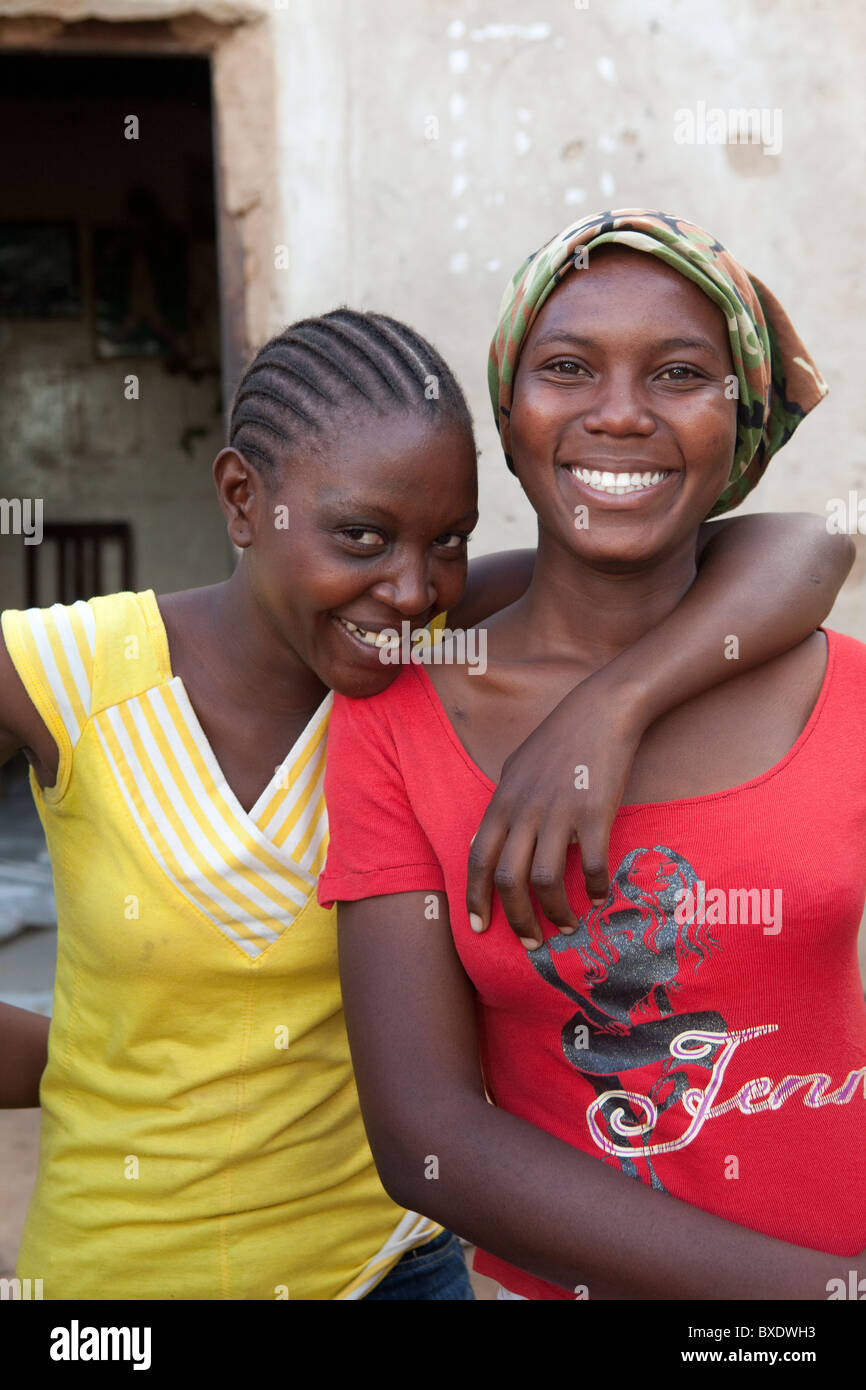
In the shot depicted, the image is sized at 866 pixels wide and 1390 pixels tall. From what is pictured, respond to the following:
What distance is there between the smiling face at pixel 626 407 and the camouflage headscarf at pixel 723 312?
0.02m

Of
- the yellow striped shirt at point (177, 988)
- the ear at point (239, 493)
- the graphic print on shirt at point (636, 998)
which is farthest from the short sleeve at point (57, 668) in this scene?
the graphic print on shirt at point (636, 998)

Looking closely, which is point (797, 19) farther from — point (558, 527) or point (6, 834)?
point (6, 834)

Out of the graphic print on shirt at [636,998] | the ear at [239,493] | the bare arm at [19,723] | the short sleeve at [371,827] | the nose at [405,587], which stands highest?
the ear at [239,493]

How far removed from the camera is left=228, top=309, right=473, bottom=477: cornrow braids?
5.15 ft

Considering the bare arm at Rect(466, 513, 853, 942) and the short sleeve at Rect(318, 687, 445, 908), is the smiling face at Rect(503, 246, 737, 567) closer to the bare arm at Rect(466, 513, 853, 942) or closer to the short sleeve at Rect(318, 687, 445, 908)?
the bare arm at Rect(466, 513, 853, 942)

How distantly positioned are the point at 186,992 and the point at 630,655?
0.68m

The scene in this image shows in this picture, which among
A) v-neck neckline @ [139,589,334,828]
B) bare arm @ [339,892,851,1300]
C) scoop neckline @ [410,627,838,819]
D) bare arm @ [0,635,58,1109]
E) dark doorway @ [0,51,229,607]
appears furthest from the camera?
dark doorway @ [0,51,229,607]

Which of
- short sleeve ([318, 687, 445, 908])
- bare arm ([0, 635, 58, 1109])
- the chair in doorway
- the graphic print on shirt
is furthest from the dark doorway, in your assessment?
the graphic print on shirt

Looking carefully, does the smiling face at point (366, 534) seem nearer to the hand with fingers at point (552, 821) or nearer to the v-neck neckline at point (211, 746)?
the v-neck neckline at point (211, 746)

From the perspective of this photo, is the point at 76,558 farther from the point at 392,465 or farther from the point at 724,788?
the point at 724,788

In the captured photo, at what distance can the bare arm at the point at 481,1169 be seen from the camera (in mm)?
1212

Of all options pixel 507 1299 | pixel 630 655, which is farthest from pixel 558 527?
pixel 507 1299

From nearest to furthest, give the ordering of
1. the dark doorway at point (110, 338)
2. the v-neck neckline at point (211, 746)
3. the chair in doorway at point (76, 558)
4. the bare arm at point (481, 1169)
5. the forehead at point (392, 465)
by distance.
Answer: the bare arm at point (481, 1169)
the forehead at point (392, 465)
the v-neck neckline at point (211, 746)
the dark doorway at point (110, 338)
the chair in doorway at point (76, 558)

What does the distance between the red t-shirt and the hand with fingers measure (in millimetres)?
46
